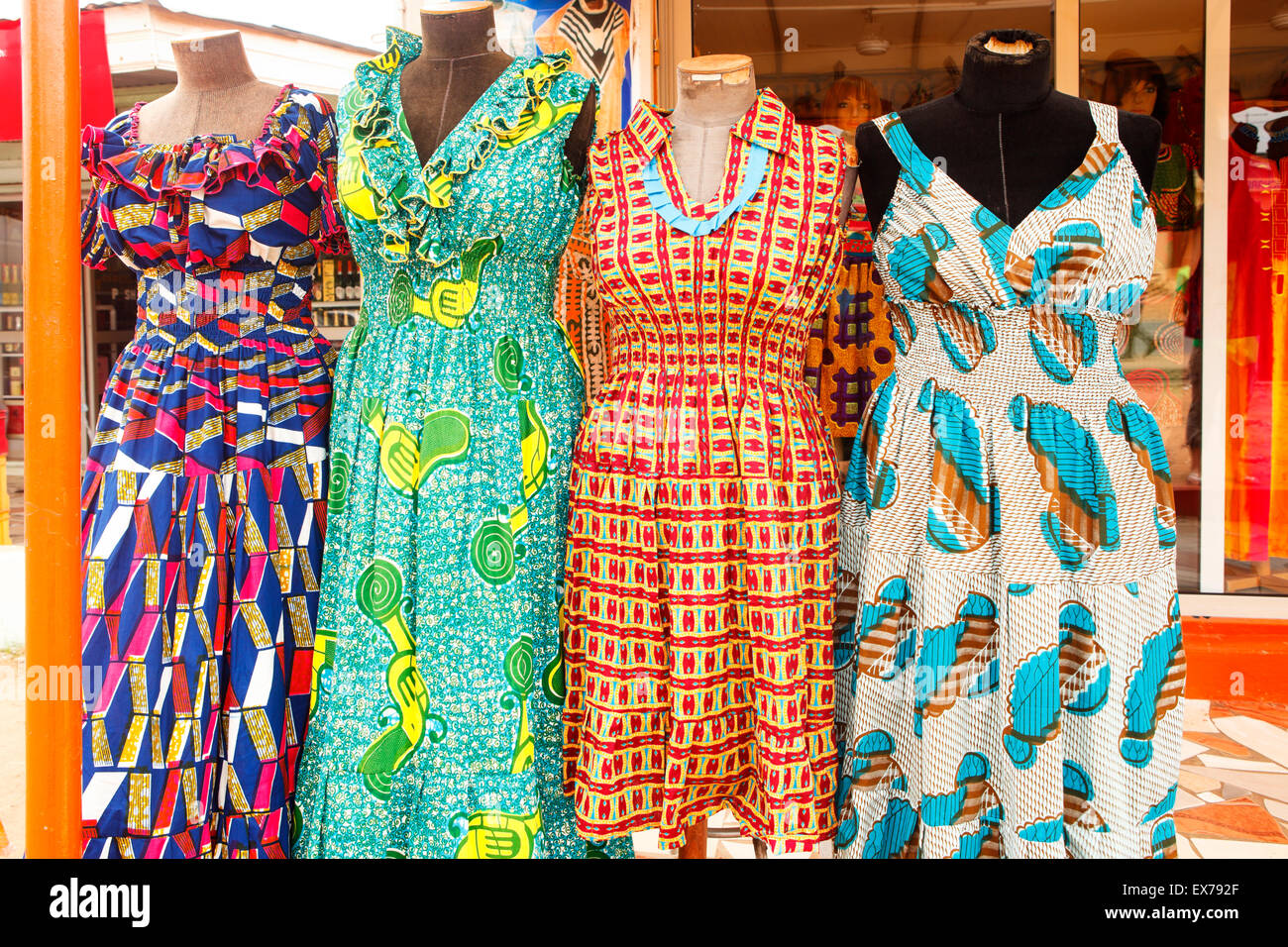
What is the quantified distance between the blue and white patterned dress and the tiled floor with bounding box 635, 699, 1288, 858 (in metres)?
0.96

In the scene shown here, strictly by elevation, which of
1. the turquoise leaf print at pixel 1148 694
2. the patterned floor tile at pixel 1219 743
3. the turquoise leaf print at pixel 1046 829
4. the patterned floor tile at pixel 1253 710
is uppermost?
the turquoise leaf print at pixel 1148 694

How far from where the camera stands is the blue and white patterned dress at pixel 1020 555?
1329 millimetres

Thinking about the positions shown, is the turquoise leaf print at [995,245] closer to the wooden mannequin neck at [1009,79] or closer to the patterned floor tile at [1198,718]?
the wooden mannequin neck at [1009,79]

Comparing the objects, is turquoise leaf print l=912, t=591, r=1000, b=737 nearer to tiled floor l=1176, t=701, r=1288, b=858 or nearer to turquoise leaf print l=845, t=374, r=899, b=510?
turquoise leaf print l=845, t=374, r=899, b=510

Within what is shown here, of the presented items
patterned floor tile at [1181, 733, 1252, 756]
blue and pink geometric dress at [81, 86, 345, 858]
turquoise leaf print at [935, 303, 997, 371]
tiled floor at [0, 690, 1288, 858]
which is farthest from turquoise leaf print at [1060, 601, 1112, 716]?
patterned floor tile at [1181, 733, 1252, 756]

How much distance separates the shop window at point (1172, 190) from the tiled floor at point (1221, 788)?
1.81 ft

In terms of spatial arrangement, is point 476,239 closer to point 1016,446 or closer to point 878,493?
point 878,493

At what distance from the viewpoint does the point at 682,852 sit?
1558 millimetres

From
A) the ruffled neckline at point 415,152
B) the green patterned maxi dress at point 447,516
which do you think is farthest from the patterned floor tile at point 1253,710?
the ruffled neckline at point 415,152

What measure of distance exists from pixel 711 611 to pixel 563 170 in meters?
0.74

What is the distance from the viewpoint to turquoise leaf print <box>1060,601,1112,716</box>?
4.35ft

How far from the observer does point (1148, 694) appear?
1.33 m

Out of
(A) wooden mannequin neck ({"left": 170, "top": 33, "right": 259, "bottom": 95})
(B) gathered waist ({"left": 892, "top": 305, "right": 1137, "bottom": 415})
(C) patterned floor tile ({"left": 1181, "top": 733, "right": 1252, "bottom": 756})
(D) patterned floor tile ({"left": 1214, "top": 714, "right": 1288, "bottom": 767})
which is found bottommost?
(C) patterned floor tile ({"left": 1181, "top": 733, "right": 1252, "bottom": 756})
